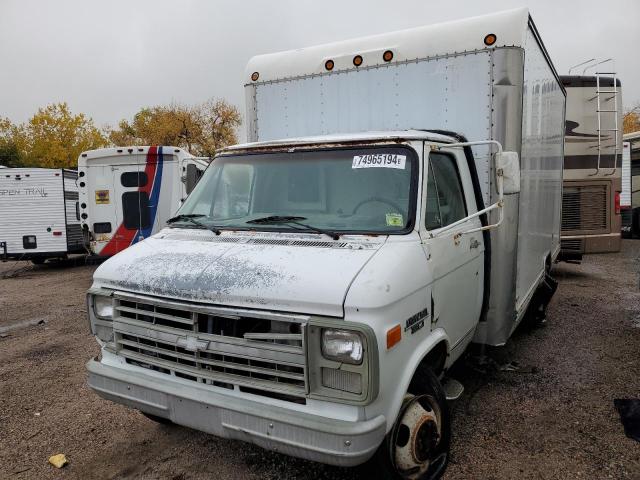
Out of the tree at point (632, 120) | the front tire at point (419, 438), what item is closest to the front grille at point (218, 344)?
the front tire at point (419, 438)

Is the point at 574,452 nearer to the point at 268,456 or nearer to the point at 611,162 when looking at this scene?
the point at 268,456

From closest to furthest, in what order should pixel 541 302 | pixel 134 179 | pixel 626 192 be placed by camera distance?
pixel 541 302 < pixel 134 179 < pixel 626 192

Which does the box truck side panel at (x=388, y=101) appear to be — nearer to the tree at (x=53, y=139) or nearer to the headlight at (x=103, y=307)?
the headlight at (x=103, y=307)

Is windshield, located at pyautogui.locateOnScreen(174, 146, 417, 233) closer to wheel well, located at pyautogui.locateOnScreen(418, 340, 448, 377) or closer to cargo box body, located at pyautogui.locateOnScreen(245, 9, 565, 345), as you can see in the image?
wheel well, located at pyautogui.locateOnScreen(418, 340, 448, 377)

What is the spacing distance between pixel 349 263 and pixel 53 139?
41.1 metres

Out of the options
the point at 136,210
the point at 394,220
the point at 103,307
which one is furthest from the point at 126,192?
the point at 394,220

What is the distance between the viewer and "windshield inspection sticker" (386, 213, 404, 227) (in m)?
3.13

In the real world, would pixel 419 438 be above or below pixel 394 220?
below

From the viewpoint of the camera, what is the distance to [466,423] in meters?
4.00

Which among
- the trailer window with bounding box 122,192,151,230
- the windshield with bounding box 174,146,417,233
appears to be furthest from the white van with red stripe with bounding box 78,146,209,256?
the windshield with bounding box 174,146,417,233

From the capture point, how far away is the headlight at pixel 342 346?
250 cm

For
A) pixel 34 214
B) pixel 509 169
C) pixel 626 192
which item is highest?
pixel 509 169

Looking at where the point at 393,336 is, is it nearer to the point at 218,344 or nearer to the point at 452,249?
the point at 218,344

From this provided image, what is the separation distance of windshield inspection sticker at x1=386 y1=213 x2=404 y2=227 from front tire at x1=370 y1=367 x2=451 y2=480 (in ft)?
3.04
